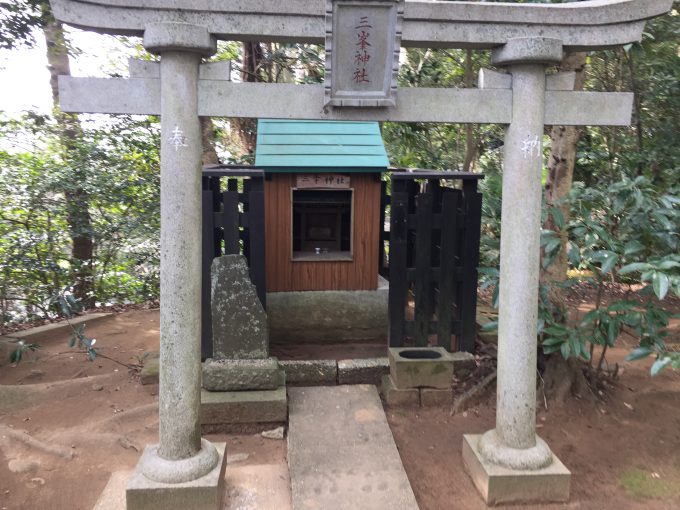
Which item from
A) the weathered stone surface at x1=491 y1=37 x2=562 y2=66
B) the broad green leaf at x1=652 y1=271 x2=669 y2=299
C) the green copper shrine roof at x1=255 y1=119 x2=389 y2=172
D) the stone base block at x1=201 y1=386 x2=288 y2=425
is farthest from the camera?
the green copper shrine roof at x1=255 y1=119 x2=389 y2=172

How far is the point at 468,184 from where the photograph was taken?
5500 mm

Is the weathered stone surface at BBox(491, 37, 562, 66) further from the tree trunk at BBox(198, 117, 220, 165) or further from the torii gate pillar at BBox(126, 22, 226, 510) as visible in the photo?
the tree trunk at BBox(198, 117, 220, 165)

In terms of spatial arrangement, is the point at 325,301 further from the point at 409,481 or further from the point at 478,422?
the point at 409,481

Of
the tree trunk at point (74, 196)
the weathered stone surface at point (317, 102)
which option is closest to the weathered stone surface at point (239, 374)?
the weathered stone surface at point (317, 102)

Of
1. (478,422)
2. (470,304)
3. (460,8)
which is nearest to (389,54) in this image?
(460,8)

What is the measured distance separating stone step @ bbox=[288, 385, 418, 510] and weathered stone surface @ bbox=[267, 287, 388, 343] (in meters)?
1.18

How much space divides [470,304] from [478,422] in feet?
4.04

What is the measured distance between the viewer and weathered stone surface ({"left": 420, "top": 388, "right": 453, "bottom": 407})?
5.16 meters

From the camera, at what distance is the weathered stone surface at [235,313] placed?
4.84 metres

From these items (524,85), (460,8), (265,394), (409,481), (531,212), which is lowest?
(409,481)

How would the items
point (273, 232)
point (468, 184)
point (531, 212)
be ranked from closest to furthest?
point (531, 212) < point (468, 184) < point (273, 232)

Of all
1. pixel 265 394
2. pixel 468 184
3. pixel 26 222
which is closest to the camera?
pixel 265 394

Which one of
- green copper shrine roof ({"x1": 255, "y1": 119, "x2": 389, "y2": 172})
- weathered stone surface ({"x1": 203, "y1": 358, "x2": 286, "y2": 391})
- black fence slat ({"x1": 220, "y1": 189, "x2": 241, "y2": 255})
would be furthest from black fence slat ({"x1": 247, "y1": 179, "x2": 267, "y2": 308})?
green copper shrine roof ({"x1": 255, "y1": 119, "x2": 389, "y2": 172})

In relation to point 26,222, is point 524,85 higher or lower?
higher
